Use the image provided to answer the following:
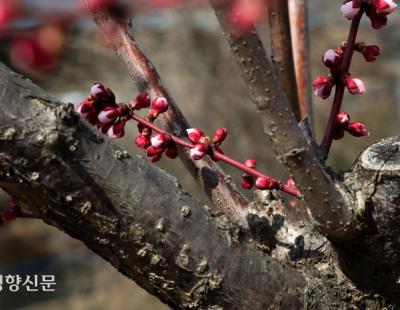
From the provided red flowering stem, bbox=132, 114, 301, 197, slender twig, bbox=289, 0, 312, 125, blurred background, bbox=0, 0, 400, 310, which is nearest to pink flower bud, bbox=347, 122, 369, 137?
red flowering stem, bbox=132, 114, 301, 197

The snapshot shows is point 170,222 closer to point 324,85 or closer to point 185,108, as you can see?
point 324,85

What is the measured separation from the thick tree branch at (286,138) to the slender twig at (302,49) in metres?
0.61

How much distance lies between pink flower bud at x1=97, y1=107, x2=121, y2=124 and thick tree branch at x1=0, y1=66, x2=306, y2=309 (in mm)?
120

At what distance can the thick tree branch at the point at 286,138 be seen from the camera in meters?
A: 0.55

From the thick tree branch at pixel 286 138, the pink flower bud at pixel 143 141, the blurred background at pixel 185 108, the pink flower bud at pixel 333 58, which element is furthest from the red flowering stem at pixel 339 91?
the blurred background at pixel 185 108

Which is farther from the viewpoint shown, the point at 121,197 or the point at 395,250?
the point at 395,250

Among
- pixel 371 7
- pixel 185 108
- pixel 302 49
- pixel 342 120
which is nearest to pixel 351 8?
pixel 371 7

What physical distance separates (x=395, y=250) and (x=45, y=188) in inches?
16.8

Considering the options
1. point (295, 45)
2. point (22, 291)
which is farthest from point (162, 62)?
point (295, 45)

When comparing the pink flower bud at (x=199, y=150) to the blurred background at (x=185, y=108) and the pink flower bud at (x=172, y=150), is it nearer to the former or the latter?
the pink flower bud at (x=172, y=150)

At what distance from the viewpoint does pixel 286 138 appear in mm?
670

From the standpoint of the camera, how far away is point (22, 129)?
65 cm

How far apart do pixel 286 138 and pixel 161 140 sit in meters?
0.24

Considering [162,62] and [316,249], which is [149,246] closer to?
[316,249]
